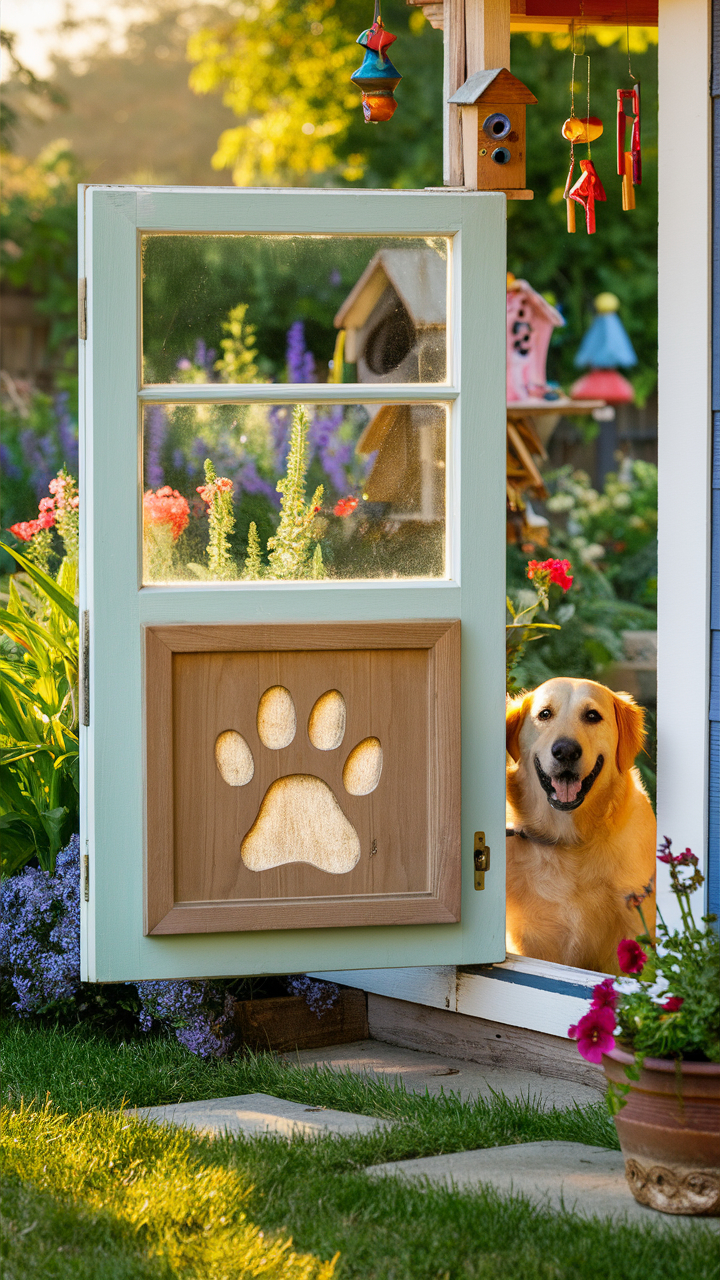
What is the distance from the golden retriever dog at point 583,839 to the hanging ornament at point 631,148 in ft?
3.71

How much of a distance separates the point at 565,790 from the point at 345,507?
0.83 meters

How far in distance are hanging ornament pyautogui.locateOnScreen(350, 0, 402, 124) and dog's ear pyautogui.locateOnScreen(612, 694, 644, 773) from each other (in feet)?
4.79

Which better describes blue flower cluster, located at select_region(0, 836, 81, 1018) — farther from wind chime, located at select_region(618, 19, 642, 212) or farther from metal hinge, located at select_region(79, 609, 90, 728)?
wind chime, located at select_region(618, 19, 642, 212)

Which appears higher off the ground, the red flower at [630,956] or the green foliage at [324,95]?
the green foliage at [324,95]

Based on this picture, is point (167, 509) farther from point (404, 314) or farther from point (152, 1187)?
point (152, 1187)

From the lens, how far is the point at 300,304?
2953mm

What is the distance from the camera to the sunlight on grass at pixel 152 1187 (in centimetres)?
202

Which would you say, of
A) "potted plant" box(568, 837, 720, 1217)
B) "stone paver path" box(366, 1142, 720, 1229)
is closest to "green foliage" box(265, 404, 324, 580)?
"potted plant" box(568, 837, 720, 1217)

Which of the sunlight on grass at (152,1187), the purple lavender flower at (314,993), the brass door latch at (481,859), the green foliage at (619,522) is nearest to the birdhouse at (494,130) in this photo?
the brass door latch at (481,859)

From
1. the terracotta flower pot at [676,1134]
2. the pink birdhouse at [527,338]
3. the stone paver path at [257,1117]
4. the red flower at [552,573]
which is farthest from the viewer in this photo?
the pink birdhouse at [527,338]

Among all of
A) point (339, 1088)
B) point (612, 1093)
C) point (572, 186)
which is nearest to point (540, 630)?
point (572, 186)

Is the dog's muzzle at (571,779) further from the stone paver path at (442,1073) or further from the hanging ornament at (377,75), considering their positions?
the hanging ornament at (377,75)

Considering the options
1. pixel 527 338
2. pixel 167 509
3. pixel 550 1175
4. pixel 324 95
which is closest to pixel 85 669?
pixel 167 509

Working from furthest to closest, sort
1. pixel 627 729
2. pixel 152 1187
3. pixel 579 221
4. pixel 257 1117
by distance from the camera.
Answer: pixel 579 221, pixel 627 729, pixel 257 1117, pixel 152 1187
